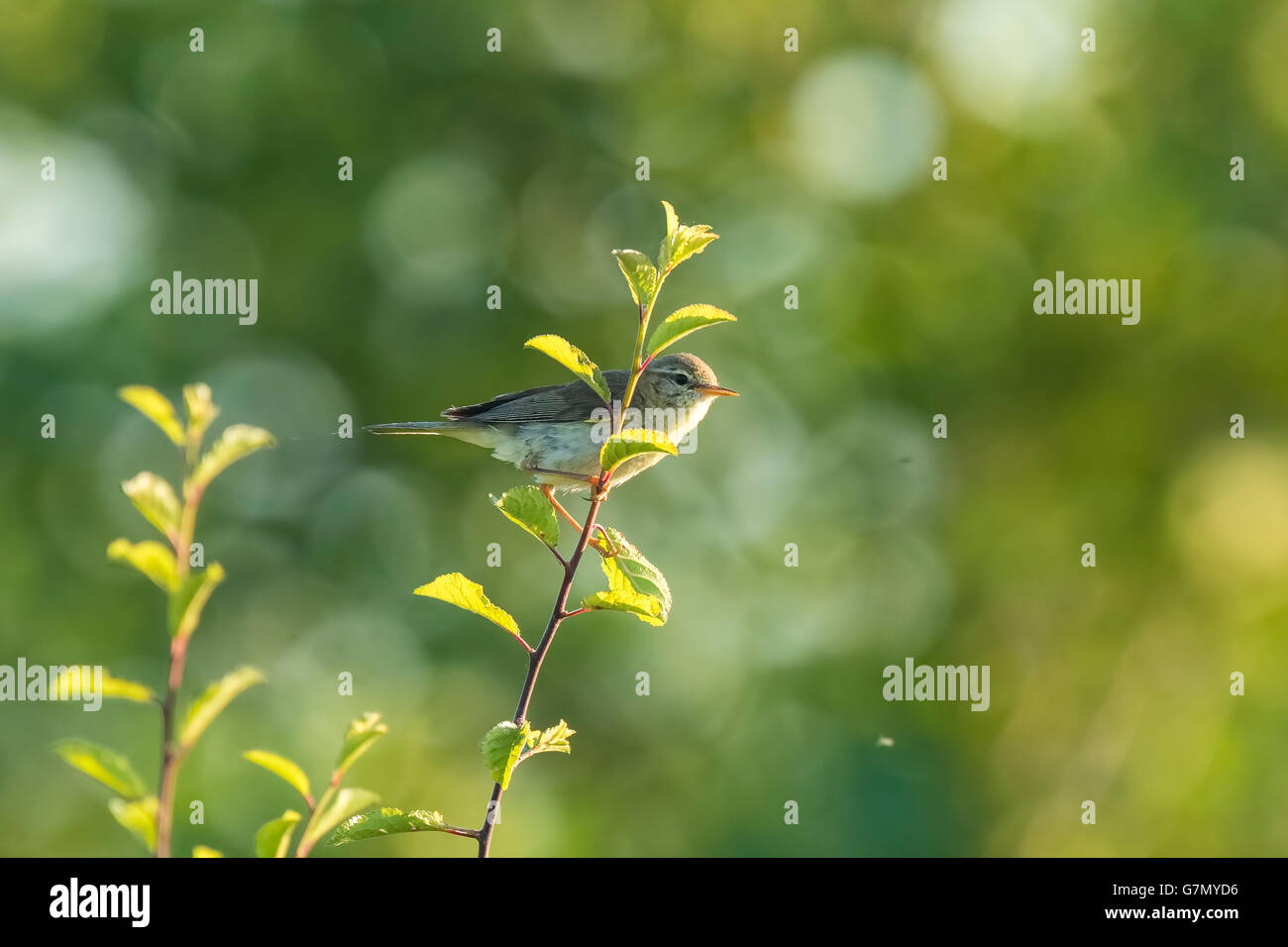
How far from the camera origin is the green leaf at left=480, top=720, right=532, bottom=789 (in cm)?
207

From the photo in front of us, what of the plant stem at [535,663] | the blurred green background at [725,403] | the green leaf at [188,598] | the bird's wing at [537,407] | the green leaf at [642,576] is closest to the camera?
the green leaf at [188,598]

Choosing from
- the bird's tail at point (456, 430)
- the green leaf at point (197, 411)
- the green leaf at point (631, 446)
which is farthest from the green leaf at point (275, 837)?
the bird's tail at point (456, 430)

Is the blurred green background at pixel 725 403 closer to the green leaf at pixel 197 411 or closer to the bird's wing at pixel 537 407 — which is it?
the bird's wing at pixel 537 407

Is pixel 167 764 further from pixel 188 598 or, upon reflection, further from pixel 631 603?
pixel 631 603

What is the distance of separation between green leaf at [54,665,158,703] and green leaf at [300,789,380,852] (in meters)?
0.46

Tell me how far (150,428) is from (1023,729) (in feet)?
39.2

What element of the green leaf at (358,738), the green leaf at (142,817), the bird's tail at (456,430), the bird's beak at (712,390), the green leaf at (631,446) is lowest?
the green leaf at (142,817)

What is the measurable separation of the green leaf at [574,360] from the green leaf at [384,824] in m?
0.98

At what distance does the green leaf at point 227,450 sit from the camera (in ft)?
4.95

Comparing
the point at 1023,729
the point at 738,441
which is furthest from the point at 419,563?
the point at 1023,729

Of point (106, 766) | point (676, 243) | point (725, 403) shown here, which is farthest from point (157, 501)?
point (725, 403)

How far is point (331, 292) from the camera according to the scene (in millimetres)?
14781

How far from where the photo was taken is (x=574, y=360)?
2621 millimetres

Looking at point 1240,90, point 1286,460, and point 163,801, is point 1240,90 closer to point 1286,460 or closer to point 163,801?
point 1286,460
